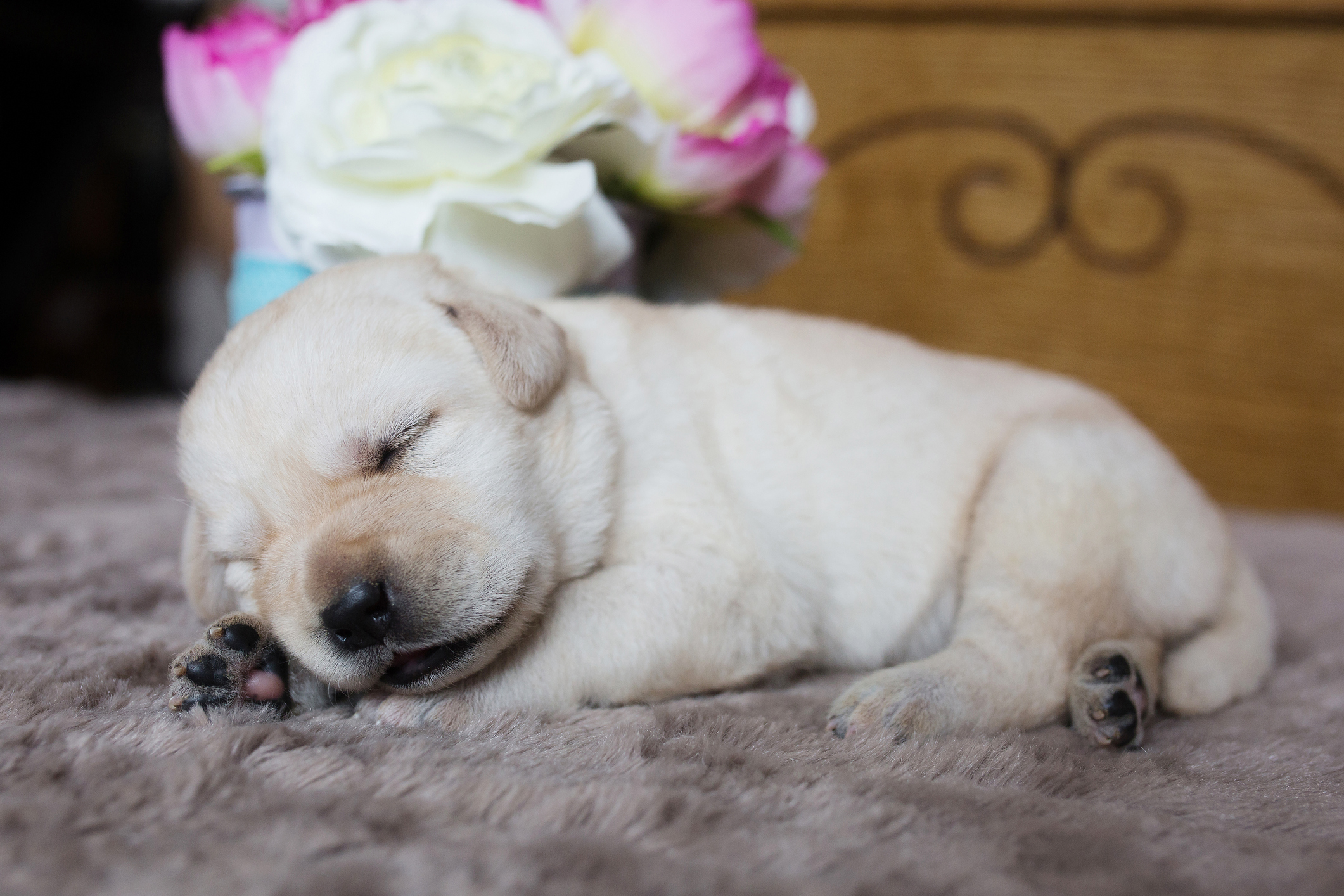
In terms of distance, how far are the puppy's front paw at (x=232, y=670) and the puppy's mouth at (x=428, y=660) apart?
0.17 metres

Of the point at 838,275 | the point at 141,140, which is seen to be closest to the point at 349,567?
the point at 838,275

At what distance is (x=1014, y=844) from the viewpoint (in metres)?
1.06

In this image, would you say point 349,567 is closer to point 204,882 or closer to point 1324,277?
point 204,882

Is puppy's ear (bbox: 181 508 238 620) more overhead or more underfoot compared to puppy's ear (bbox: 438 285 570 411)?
more underfoot

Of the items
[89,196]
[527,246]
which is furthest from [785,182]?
[89,196]

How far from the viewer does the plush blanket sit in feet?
3.10

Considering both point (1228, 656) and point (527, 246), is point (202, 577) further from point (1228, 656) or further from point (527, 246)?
point (1228, 656)

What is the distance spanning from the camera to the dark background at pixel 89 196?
5.38 m

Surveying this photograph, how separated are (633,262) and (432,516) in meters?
1.14

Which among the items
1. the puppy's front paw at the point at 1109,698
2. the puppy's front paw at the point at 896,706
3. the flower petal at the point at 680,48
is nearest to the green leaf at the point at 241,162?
the flower petal at the point at 680,48

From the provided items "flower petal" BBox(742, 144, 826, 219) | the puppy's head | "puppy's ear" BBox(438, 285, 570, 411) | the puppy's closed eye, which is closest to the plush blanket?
the puppy's head

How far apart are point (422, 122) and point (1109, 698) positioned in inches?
61.0

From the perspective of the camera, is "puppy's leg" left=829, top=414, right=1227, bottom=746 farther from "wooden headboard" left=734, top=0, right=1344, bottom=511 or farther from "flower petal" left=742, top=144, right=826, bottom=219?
"wooden headboard" left=734, top=0, right=1344, bottom=511

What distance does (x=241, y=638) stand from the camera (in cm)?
146
